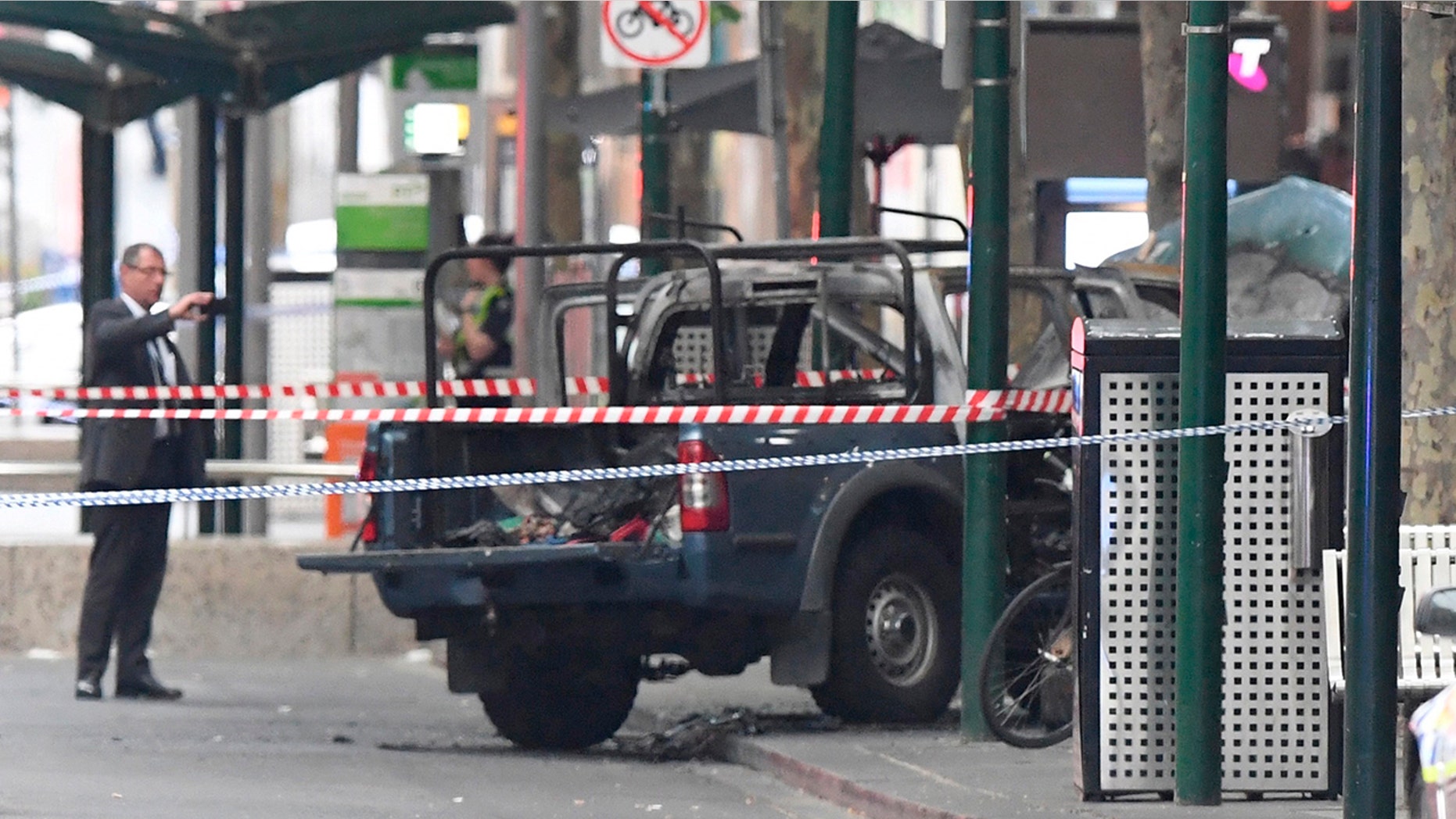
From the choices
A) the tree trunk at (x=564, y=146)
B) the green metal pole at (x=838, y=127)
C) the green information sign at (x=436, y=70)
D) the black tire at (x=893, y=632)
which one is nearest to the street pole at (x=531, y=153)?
the green metal pole at (x=838, y=127)

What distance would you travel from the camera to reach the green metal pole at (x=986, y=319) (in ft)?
36.6

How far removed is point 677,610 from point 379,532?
1.22 m

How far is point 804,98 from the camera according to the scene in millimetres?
23266

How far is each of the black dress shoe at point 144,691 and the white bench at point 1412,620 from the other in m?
6.10

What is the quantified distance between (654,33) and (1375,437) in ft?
A: 26.6

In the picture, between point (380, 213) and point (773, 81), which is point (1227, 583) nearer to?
point (773, 81)

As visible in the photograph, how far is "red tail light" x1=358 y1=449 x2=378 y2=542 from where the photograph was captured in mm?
11852

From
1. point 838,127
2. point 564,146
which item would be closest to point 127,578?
point 838,127

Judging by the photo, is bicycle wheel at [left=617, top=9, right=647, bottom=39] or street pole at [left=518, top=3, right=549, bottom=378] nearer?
bicycle wheel at [left=617, top=9, right=647, bottom=39]

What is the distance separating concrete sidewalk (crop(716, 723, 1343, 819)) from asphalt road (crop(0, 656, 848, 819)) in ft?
0.37

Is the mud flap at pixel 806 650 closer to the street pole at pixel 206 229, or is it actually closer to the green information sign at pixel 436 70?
the street pole at pixel 206 229

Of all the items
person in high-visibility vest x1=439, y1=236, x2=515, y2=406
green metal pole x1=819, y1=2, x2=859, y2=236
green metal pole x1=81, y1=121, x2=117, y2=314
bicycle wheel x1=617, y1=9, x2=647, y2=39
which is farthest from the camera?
person in high-visibility vest x1=439, y1=236, x2=515, y2=406

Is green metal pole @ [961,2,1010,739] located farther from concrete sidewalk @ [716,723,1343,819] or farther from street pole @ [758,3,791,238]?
street pole @ [758,3,791,238]

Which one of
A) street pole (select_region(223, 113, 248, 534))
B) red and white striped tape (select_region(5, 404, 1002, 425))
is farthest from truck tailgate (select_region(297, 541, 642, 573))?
street pole (select_region(223, 113, 248, 534))
